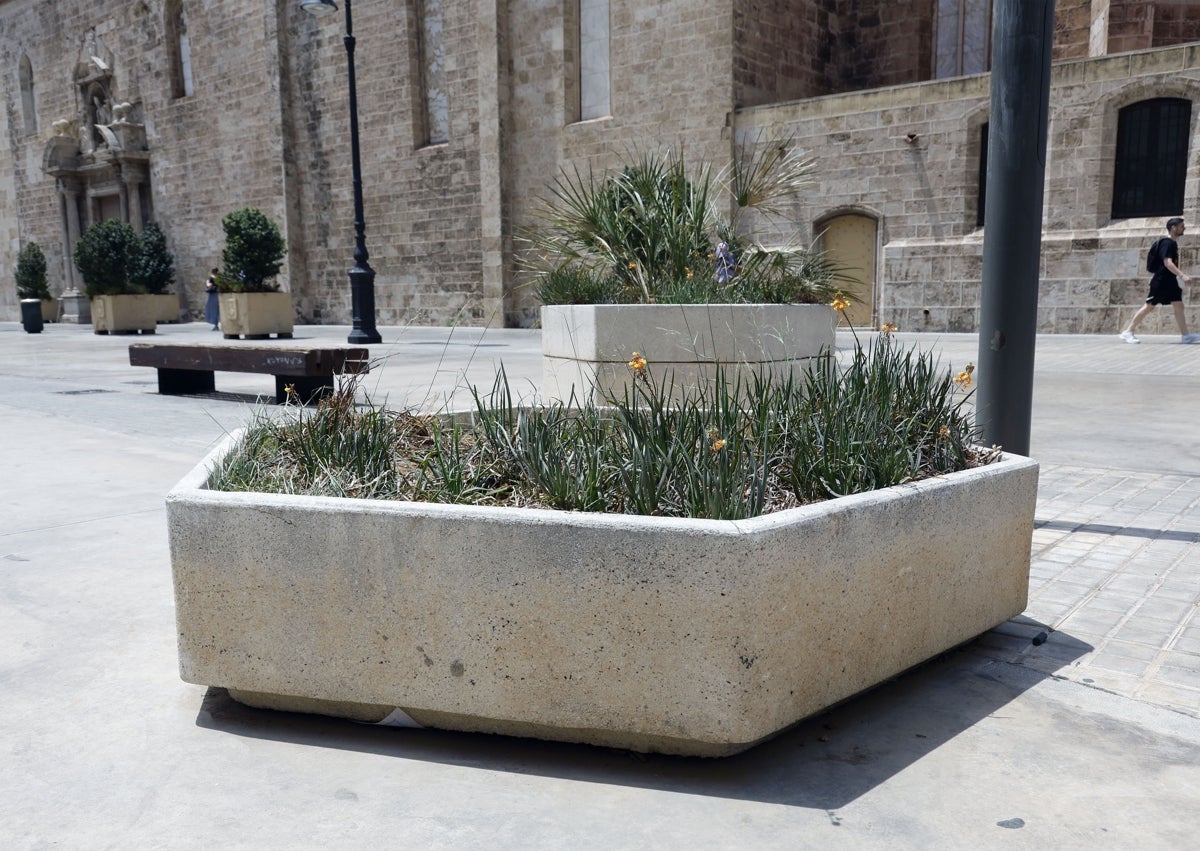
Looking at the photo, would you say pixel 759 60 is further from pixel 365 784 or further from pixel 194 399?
pixel 365 784

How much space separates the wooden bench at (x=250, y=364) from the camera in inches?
331

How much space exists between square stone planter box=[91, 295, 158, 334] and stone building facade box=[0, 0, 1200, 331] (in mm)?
4452

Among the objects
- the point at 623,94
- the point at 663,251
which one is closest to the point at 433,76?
the point at 623,94

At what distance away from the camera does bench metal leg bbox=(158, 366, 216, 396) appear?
10.0 m

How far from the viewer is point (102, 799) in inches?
91.6

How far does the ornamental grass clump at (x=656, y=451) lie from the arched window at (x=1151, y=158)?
561 inches

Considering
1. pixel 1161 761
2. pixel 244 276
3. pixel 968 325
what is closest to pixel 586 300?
pixel 1161 761

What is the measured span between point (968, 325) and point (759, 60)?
21.8 feet

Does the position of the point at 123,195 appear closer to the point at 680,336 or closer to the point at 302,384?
the point at 302,384

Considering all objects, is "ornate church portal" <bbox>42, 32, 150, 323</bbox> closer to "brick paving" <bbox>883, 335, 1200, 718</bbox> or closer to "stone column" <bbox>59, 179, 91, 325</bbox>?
"stone column" <bbox>59, 179, 91, 325</bbox>

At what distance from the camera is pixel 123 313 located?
22719 mm

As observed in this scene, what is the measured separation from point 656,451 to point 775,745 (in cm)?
87

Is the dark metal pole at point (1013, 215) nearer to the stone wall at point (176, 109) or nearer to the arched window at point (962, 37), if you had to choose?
the arched window at point (962, 37)

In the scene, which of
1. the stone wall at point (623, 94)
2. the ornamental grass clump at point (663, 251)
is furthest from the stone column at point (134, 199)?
the ornamental grass clump at point (663, 251)
